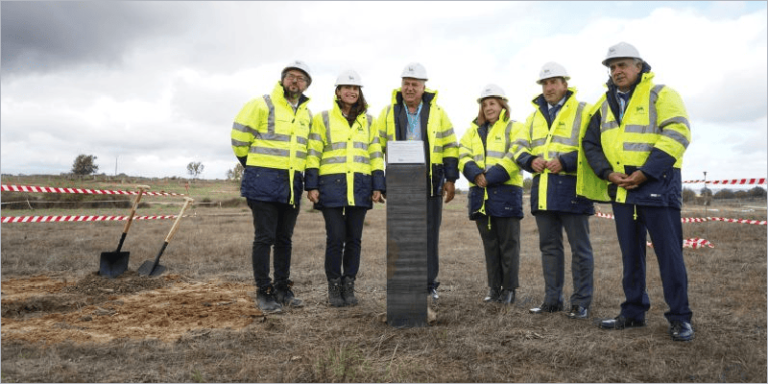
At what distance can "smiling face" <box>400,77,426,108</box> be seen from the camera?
16.9 feet

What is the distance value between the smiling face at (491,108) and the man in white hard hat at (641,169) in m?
1.10

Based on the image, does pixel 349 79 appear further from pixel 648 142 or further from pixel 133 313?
pixel 133 313

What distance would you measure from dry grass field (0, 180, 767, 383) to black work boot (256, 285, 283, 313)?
0.33 feet

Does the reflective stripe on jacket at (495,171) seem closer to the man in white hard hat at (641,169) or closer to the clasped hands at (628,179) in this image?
the man in white hard hat at (641,169)

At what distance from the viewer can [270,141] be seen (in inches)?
196

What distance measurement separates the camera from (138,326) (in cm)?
433

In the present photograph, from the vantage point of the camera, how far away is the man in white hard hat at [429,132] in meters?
5.19

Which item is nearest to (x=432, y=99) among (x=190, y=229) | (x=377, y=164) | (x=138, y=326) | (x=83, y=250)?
(x=377, y=164)

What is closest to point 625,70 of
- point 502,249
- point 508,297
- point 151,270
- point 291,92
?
point 502,249

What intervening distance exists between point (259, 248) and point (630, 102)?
3.68 meters

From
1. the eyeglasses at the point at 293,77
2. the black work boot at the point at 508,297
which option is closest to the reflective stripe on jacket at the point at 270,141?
the eyeglasses at the point at 293,77

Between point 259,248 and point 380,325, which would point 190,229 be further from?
point 380,325

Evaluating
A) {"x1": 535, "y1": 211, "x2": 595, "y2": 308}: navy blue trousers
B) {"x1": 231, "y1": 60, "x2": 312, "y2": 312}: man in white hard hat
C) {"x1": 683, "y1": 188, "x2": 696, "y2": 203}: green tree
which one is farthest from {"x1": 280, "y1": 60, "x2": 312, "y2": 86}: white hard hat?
{"x1": 683, "y1": 188, "x2": 696, "y2": 203}: green tree

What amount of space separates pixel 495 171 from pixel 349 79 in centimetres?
179
